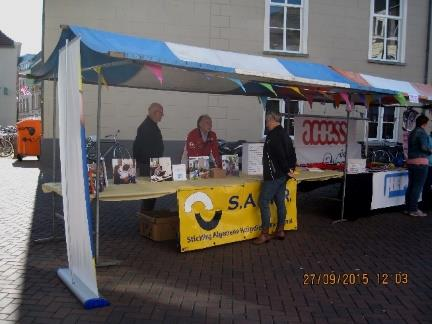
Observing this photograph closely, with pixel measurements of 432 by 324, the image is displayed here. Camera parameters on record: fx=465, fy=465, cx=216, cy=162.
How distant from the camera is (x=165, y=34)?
45.5 ft

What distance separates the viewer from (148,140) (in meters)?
6.48

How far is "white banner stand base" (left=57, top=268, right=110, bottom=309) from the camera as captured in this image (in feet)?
13.1

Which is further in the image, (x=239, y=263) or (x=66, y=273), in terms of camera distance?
(x=239, y=263)

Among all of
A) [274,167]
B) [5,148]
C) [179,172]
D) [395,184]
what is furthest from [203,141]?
[5,148]

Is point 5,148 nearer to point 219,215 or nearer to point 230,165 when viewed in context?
point 230,165

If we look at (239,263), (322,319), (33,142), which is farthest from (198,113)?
(322,319)

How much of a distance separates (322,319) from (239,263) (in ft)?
5.17

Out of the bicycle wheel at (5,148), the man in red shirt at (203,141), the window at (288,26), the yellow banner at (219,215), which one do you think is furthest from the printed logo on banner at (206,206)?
the bicycle wheel at (5,148)

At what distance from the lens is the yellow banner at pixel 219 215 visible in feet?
18.4

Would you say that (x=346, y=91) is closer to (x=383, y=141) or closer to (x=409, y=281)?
(x=409, y=281)

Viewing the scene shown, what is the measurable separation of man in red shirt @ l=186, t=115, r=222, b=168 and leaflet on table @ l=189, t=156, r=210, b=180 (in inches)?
9.5

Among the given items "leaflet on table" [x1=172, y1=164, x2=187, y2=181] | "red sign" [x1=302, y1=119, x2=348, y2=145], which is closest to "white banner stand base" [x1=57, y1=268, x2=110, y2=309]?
"leaflet on table" [x1=172, y1=164, x2=187, y2=181]
